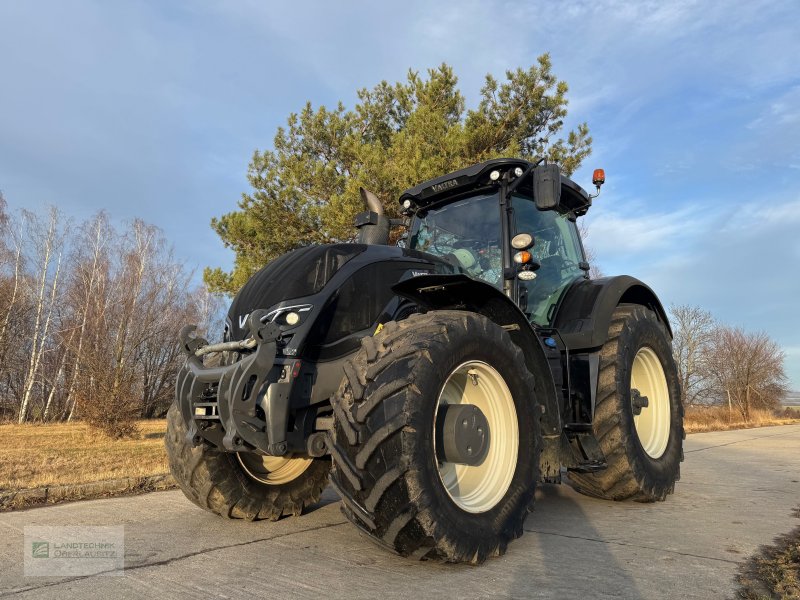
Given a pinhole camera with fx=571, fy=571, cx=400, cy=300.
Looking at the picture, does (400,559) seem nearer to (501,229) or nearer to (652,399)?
(501,229)

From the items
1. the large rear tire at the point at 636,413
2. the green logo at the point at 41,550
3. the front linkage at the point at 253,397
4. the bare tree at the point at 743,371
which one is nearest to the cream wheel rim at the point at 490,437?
the front linkage at the point at 253,397

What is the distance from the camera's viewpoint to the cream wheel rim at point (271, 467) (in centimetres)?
381

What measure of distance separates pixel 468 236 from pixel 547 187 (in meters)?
0.86

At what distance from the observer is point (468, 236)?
4680mm

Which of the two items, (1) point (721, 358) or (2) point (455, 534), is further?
(1) point (721, 358)

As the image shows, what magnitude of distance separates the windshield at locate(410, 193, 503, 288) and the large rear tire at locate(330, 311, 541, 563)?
1.34m

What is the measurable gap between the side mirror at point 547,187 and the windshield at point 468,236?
0.53m

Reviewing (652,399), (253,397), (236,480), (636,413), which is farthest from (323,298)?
(652,399)

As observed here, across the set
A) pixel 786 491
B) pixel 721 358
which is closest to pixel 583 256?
pixel 786 491

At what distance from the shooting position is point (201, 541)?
3377 millimetres

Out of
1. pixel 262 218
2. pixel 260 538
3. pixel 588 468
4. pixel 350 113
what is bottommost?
pixel 260 538

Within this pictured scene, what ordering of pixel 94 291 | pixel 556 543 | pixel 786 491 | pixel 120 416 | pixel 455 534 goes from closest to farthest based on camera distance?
pixel 455 534 < pixel 556 543 < pixel 786 491 < pixel 120 416 < pixel 94 291

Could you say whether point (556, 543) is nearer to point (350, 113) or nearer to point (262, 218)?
point (262, 218)

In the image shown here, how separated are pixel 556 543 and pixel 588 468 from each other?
2.81 ft
